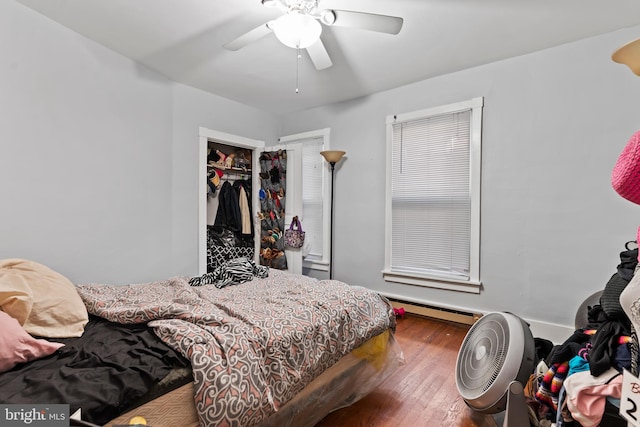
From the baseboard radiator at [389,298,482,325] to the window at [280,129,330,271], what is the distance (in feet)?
3.49

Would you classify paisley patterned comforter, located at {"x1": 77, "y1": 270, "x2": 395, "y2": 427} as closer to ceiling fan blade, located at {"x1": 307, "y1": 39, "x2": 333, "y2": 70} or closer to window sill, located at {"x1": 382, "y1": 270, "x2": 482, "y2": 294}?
window sill, located at {"x1": 382, "y1": 270, "x2": 482, "y2": 294}

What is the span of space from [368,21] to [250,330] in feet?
5.60

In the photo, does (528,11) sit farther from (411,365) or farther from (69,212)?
(69,212)

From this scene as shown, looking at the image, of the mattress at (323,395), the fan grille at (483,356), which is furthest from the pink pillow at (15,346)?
the fan grille at (483,356)

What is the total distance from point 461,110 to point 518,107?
465mm

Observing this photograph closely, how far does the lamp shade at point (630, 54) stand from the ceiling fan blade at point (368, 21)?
98 centimetres

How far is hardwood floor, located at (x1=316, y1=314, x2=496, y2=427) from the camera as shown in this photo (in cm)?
163

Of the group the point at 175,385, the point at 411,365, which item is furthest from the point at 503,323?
the point at 175,385

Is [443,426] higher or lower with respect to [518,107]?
lower

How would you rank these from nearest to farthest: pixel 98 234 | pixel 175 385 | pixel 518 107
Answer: pixel 175 385 < pixel 98 234 < pixel 518 107

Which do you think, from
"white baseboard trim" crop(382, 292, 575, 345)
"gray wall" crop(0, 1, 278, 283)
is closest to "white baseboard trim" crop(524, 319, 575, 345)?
"white baseboard trim" crop(382, 292, 575, 345)

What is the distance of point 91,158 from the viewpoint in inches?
92.7

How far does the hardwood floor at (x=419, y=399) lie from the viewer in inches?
64.1

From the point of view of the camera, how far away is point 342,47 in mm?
2432
